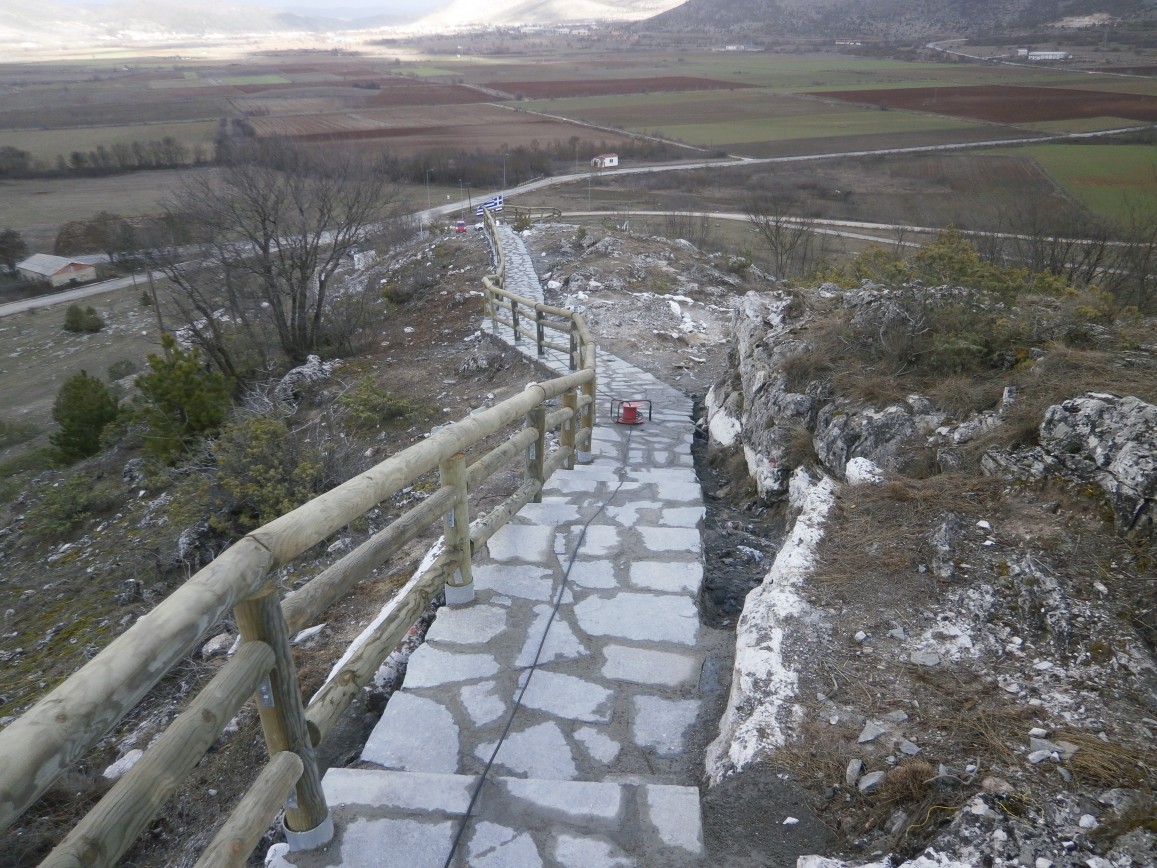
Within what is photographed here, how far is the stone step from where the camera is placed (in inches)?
88.7

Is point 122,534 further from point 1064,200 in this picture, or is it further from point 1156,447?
point 1064,200

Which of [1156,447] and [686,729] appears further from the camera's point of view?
[1156,447]

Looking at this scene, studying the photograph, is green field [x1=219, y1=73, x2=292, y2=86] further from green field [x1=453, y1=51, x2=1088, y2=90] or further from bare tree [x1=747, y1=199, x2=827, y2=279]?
bare tree [x1=747, y1=199, x2=827, y2=279]

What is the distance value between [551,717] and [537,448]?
79.3 inches

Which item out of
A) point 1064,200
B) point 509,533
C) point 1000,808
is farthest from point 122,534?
point 1064,200

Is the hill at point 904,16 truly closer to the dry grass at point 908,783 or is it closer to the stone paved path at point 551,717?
the stone paved path at point 551,717

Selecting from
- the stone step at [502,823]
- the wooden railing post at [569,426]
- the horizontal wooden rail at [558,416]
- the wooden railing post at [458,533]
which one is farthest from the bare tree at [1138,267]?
the stone step at [502,823]

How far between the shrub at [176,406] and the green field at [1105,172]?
33966 millimetres

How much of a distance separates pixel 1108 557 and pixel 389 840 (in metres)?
3.22

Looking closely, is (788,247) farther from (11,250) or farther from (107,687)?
(11,250)

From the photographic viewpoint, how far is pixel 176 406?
476 inches

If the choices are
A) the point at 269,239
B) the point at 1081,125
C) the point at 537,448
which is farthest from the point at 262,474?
the point at 1081,125

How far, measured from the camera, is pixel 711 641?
11.5 feet

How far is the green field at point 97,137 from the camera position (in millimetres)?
68375
